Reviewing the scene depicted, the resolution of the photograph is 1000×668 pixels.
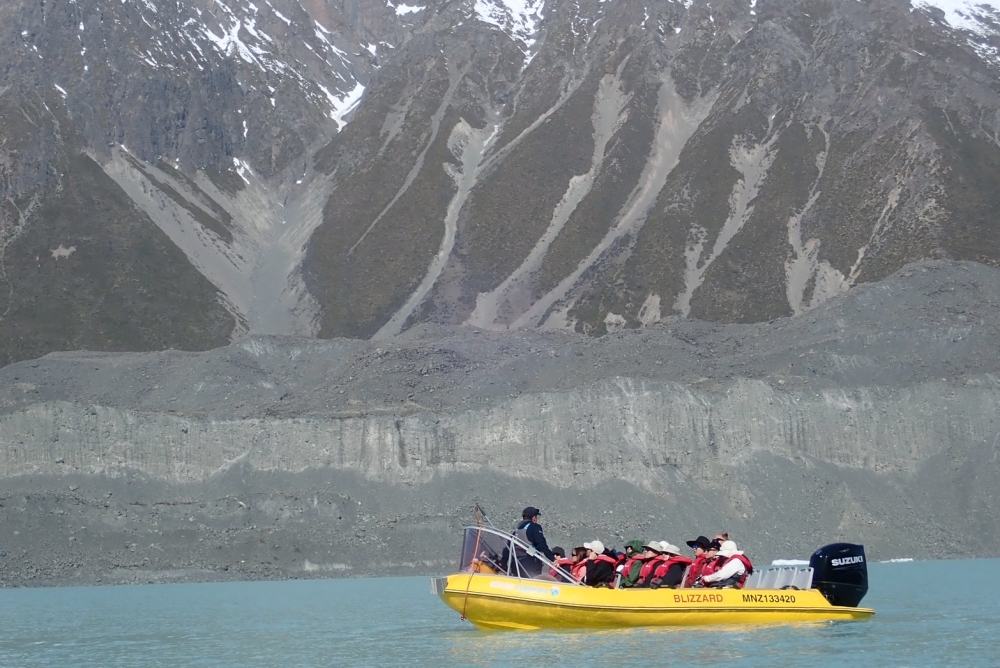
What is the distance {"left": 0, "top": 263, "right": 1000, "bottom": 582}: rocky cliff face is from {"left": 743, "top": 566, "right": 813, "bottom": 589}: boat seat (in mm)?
29419

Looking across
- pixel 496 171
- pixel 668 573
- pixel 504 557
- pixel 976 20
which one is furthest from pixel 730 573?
pixel 976 20

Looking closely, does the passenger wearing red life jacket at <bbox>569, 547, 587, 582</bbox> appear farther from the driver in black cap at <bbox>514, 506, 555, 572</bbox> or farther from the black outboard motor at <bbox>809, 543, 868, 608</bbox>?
the black outboard motor at <bbox>809, 543, 868, 608</bbox>

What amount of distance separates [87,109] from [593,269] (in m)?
65.3

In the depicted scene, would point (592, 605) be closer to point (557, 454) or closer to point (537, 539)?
point (537, 539)

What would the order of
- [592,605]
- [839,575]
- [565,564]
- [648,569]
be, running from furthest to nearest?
[839,575] → [565,564] → [648,569] → [592,605]

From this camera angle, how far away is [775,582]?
31.2 m

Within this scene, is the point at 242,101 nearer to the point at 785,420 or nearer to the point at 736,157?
the point at 736,157

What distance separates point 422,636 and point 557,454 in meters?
39.8

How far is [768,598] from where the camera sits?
30312 millimetres

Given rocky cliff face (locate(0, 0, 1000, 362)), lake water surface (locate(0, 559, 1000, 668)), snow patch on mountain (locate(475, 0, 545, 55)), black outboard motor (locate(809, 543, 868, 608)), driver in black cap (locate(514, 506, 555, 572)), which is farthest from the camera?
snow patch on mountain (locate(475, 0, 545, 55))

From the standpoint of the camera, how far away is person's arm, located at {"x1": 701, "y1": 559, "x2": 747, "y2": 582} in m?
30.3

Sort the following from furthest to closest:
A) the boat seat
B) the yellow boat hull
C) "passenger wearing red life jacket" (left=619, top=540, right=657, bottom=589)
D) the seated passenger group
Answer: the boat seat → "passenger wearing red life jacket" (left=619, top=540, right=657, bottom=589) → the seated passenger group → the yellow boat hull

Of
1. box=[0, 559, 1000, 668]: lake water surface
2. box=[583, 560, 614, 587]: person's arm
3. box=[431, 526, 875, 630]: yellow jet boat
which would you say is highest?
box=[583, 560, 614, 587]: person's arm

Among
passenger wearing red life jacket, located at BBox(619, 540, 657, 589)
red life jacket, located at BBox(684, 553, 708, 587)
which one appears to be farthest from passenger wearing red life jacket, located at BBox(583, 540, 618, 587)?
red life jacket, located at BBox(684, 553, 708, 587)
